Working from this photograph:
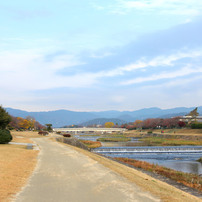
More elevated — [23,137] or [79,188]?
[79,188]

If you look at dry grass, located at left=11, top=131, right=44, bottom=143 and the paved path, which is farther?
dry grass, located at left=11, top=131, right=44, bottom=143

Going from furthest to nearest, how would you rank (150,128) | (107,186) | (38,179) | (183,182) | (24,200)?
(150,128), (183,182), (38,179), (107,186), (24,200)

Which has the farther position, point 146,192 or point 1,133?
point 1,133

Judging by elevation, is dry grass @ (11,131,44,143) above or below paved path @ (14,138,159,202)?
below

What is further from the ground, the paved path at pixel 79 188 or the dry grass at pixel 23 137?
the paved path at pixel 79 188

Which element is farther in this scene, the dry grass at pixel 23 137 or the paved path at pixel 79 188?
the dry grass at pixel 23 137

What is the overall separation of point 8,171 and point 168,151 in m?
41.7

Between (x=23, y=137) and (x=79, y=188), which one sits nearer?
(x=79, y=188)

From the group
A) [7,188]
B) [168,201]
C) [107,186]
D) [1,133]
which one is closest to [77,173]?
[107,186]

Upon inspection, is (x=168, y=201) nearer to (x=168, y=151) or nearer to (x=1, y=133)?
(x=1, y=133)

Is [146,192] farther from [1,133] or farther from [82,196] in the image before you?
[1,133]

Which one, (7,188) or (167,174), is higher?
(7,188)

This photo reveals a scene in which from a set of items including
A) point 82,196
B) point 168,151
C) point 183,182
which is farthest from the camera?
point 168,151

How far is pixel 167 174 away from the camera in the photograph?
2128 centimetres
